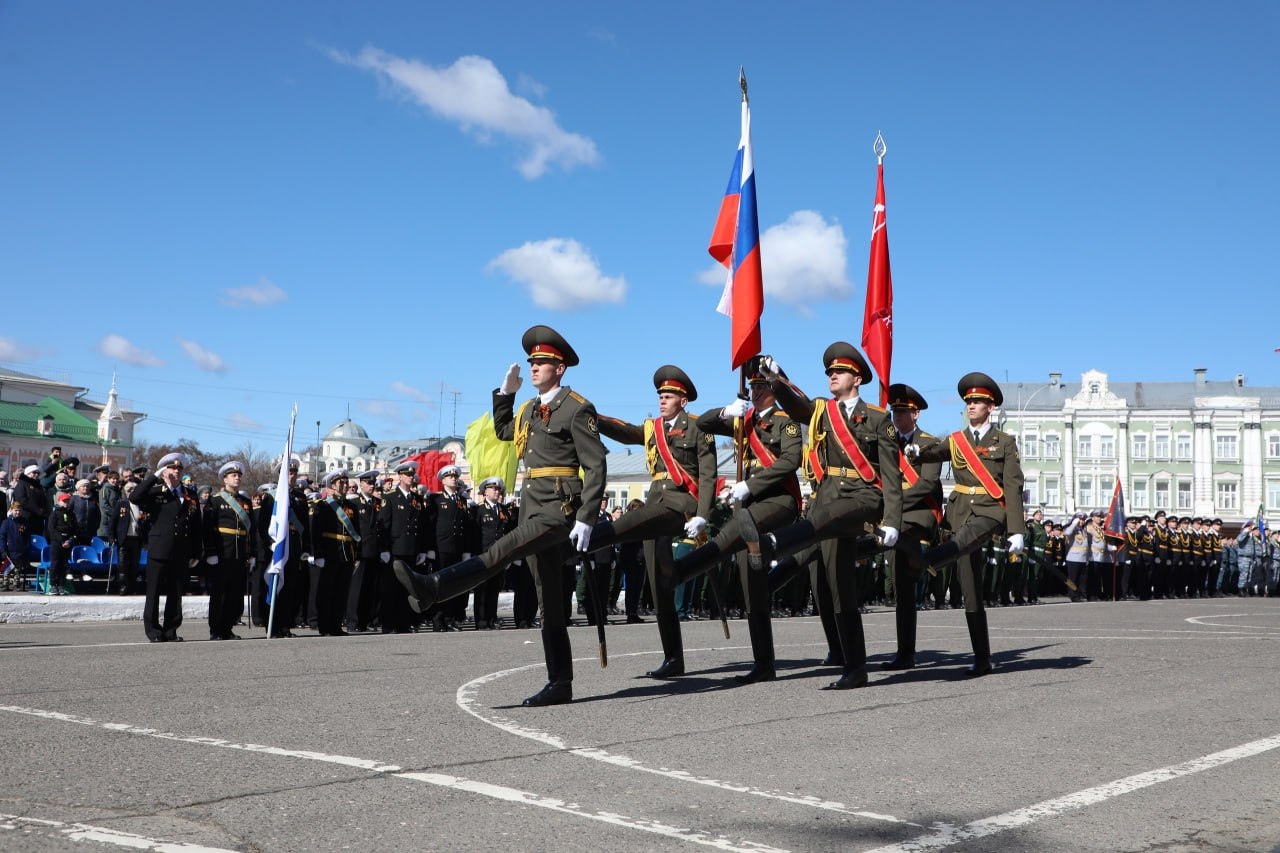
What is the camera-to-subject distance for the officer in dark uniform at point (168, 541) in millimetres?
13461

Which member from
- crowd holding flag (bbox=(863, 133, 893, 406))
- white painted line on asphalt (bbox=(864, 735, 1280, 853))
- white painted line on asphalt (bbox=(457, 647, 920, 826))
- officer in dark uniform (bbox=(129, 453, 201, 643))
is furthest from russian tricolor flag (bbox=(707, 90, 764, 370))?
officer in dark uniform (bbox=(129, 453, 201, 643))

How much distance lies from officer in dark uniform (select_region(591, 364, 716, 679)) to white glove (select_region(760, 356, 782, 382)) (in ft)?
2.30

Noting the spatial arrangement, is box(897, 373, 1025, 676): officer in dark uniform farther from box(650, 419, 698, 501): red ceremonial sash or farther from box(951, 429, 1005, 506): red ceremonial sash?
box(650, 419, 698, 501): red ceremonial sash

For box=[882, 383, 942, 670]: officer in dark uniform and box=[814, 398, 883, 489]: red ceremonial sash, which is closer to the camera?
box=[814, 398, 883, 489]: red ceremonial sash

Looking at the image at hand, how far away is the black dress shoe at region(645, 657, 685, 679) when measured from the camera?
9.73m

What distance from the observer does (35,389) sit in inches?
3686

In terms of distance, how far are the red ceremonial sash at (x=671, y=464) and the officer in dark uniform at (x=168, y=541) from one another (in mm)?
6228

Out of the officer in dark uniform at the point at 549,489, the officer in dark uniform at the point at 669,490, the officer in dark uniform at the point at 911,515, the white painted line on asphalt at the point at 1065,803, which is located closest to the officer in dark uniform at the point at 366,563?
the officer in dark uniform at the point at 669,490

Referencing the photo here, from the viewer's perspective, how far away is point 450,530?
701 inches

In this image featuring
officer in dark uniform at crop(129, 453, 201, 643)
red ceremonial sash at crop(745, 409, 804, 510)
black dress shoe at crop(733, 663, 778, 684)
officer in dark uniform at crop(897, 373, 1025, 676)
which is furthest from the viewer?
officer in dark uniform at crop(129, 453, 201, 643)

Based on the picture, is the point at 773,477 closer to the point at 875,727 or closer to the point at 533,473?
the point at 533,473

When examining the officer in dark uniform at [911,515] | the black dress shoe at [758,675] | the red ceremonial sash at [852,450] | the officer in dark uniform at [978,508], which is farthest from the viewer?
the officer in dark uniform at [911,515]

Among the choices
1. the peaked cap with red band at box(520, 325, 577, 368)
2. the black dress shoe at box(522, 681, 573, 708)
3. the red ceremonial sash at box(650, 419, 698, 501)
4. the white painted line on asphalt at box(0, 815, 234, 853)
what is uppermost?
the peaked cap with red band at box(520, 325, 577, 368)

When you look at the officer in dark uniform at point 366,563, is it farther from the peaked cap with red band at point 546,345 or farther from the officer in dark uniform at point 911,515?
the peaked cap with red band at point 546,345
